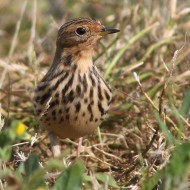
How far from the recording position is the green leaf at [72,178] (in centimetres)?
358

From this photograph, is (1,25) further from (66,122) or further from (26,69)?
(66,122)

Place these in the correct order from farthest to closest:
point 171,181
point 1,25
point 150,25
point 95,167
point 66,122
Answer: point 1,25, point 150,25, point 95,167, point 66,122, point 171,181

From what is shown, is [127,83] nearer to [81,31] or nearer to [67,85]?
[81,31]

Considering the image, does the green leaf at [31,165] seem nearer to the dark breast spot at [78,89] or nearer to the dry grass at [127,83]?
the dry grass at [127,83]

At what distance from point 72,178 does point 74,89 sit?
1.54 metres

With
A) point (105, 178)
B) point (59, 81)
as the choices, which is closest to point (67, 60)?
point (59, 81)

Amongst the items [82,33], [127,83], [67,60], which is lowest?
[127,83]

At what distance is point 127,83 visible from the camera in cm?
636

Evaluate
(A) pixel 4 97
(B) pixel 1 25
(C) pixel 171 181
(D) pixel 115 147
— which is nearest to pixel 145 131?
(D) pixel 115 147

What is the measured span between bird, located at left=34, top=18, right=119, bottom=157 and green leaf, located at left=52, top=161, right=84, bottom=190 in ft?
4.42

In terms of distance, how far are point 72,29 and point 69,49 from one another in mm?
138

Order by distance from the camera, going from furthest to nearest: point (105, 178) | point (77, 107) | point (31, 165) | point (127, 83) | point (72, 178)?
point (127, 83) < point (77, 107) < point (105, 178) < point (31, 165) < point (72, 178)

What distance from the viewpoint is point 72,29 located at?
209 inches

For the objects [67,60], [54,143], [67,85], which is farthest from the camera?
[54,143]
